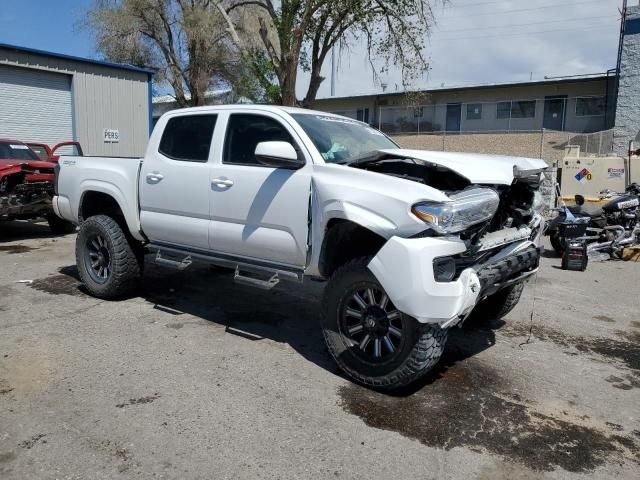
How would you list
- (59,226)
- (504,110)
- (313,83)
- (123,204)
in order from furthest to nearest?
(504,110), (313,83), (59,226), (123,204)

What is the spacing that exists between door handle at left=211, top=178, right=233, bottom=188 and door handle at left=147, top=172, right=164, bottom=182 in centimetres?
78

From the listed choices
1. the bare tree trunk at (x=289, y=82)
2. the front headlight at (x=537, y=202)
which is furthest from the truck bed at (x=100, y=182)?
the bare tree trunk at (x=289, y=82)

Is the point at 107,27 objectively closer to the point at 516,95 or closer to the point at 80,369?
the point at 516,95

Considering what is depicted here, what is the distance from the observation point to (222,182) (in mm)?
4883

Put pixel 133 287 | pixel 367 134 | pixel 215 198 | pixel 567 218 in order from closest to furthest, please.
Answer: pixel 215 198, pixel 367 134, pixel 133 287, pixel 567 218

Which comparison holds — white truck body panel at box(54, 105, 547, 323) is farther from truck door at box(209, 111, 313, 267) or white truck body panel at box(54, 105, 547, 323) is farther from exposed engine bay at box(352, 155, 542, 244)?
exposed engine bay at box(352, 155, 542, 244)

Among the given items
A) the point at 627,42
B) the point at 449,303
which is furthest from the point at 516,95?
the point at 449,303

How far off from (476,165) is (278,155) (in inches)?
58.1

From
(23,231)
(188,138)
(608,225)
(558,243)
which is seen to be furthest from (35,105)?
(608,225)

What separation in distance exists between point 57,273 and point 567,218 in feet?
25.7

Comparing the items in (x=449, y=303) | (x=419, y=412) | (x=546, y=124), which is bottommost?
(x=419, y=412)

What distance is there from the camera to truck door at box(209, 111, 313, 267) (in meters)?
4.36

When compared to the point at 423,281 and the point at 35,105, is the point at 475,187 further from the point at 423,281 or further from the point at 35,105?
the point at 35,105

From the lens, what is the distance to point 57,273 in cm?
743
